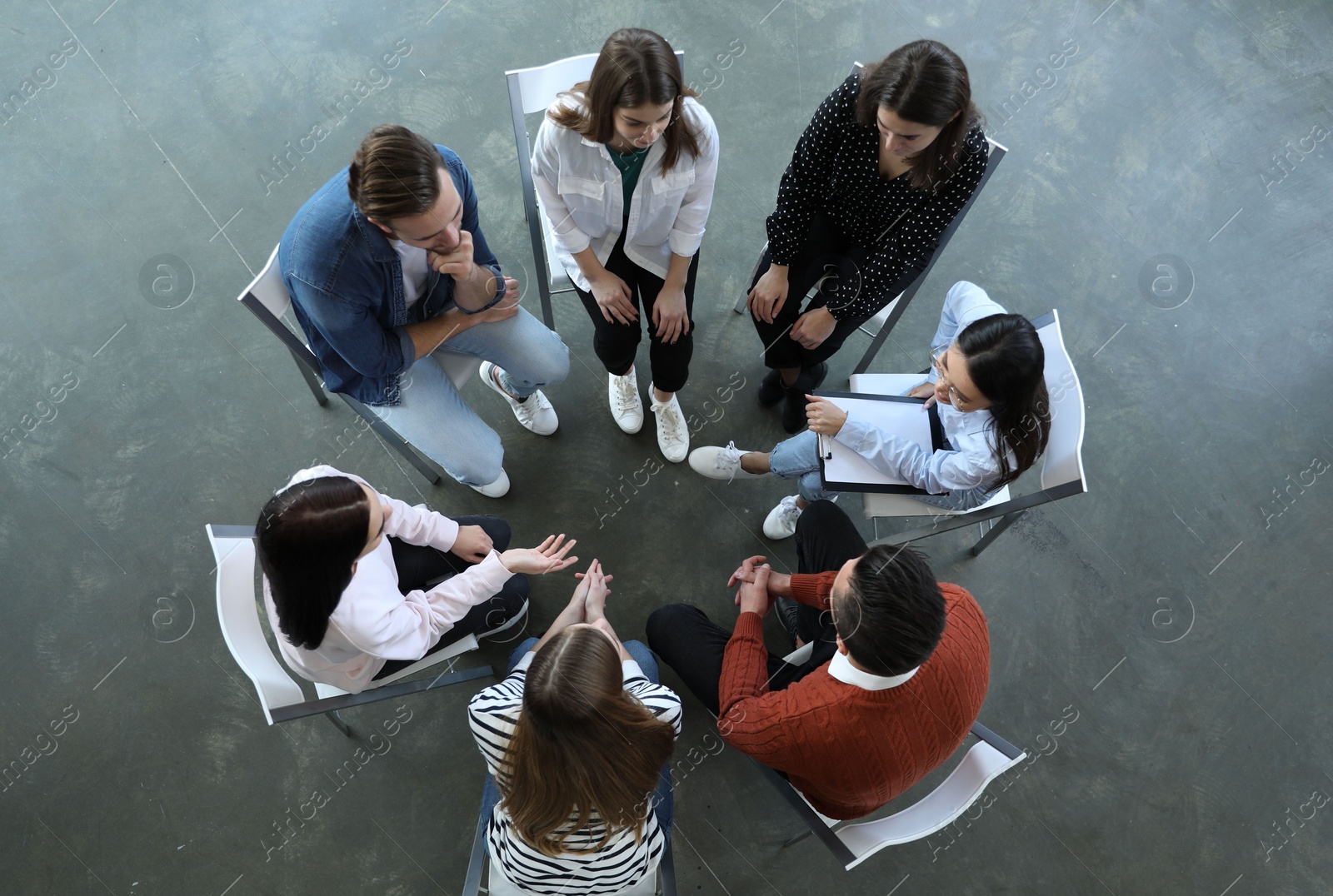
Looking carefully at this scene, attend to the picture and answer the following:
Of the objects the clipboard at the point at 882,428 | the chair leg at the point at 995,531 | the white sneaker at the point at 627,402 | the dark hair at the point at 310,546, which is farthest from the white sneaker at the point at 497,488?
the chair leg at the point at 995,531

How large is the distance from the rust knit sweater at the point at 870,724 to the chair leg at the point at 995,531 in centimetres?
75

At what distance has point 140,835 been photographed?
2166 mm

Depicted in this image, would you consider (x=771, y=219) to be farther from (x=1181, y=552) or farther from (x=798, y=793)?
(x=1181, y=552)

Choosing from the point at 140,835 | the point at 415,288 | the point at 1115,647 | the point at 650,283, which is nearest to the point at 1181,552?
the point at 1115,647

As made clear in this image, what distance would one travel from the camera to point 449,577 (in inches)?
76.7

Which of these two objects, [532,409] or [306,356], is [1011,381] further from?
[306,356]

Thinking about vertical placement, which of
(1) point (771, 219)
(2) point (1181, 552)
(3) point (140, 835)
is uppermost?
(1) point (771, 219)

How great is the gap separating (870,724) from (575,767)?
582mm

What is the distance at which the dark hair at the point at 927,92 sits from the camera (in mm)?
1648

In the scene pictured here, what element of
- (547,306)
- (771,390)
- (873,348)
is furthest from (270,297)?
(873,348)

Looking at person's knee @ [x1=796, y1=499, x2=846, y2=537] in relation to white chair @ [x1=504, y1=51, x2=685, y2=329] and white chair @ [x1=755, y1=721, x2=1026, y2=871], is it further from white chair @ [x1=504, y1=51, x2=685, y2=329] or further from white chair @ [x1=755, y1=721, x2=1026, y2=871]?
white chair @ [x1=504, y1=51, x2=685, y2=329]

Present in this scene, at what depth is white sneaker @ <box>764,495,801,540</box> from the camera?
2393mm

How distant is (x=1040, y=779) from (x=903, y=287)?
1.57 metres

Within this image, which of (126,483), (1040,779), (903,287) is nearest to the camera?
(903,287)
